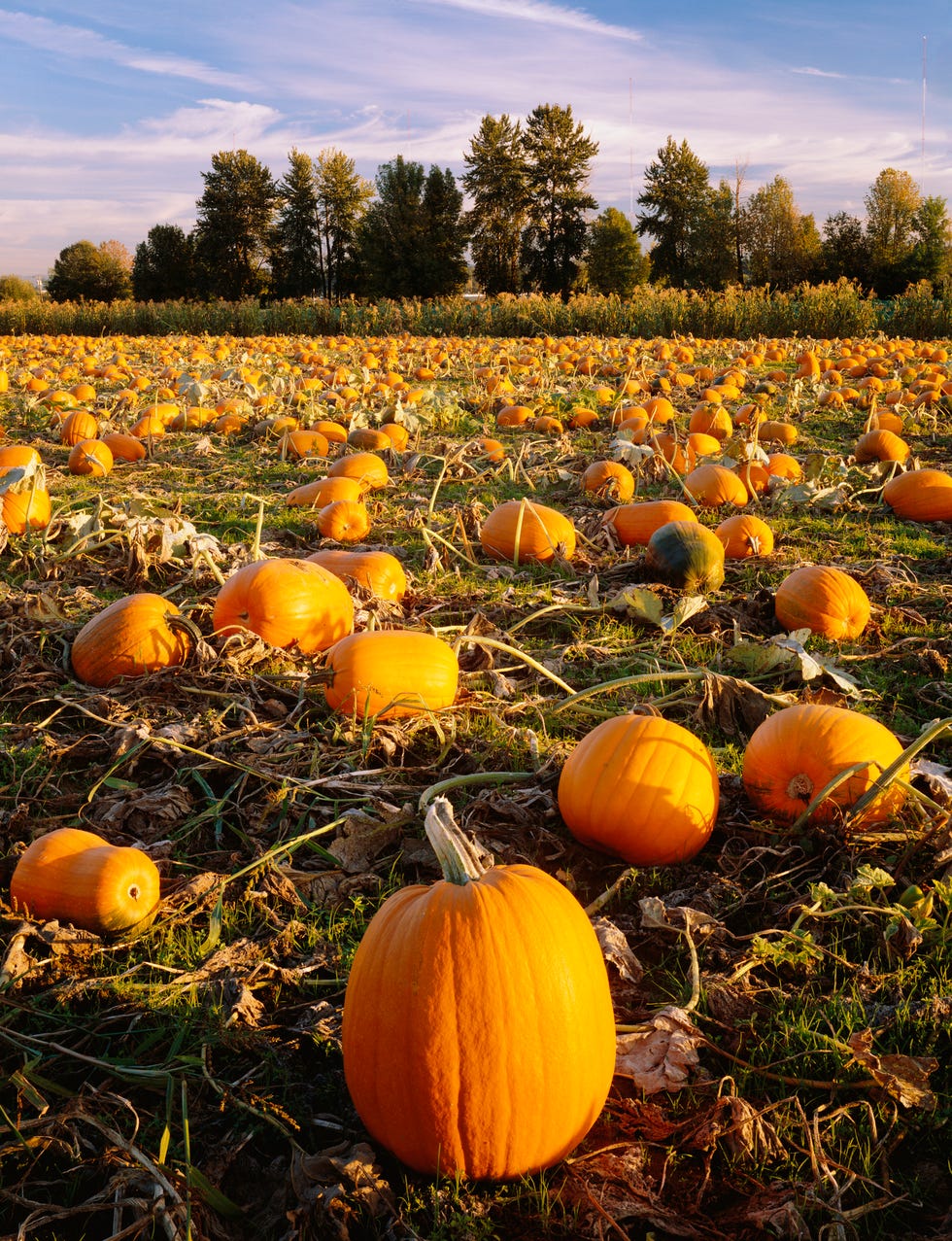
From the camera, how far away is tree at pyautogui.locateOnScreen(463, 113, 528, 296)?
6888cm

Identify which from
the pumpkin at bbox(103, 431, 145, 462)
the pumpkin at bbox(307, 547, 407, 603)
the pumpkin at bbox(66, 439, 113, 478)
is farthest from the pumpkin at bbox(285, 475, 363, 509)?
the pumpkin at bbox(103, 431, 145, 462)

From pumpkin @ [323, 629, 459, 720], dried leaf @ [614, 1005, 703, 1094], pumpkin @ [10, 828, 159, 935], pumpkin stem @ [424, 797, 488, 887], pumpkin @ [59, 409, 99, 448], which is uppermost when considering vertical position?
pumpkin @ [59, 409, 99, 448]

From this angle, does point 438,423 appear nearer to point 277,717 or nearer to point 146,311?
point 277,717

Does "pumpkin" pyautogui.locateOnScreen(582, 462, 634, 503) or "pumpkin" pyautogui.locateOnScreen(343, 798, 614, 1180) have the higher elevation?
"pumpkin" pyautogui.locateOnScreen(582, 462, 634, 503)

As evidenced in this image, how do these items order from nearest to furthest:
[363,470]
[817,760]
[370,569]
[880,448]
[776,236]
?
[817,760] < [370,569] < [363,470] < [880,448] < [776,236]

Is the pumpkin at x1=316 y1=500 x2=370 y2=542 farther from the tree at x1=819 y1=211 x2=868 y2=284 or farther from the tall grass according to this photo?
the tree at x1=819 y1=211 x2=868 y2=284

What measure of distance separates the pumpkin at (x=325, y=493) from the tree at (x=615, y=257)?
204ft

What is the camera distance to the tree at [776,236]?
67.5 m

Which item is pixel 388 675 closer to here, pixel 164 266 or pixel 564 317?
pixel 564 317

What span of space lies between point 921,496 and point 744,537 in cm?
188

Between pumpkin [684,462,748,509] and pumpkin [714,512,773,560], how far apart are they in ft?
2.95

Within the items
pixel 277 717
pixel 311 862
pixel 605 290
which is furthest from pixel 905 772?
pixel 605 290

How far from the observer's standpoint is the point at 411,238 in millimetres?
60344

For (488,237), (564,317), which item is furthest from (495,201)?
(564,317)
